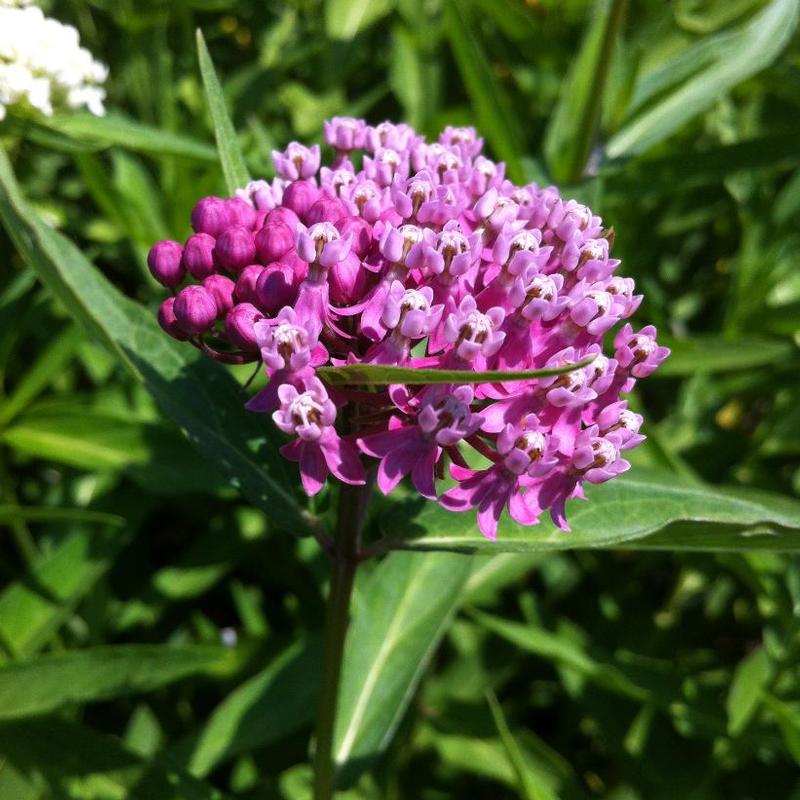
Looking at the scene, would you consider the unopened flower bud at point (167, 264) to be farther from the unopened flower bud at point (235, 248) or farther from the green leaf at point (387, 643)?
the green leaf at point (387, 643)

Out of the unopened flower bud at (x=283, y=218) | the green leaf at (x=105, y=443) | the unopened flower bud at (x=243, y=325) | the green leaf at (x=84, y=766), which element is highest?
the unopened flower bud at (x=283, y=218)

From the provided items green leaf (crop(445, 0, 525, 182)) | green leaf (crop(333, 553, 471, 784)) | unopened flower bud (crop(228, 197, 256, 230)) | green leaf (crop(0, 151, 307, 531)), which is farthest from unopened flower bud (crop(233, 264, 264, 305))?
green leaf (crop(445, 0, 525, 182))

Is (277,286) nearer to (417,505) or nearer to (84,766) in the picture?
(417,505)

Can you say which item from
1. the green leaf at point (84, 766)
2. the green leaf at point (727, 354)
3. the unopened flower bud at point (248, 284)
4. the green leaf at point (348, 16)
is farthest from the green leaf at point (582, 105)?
the green leaf at point (84, 766)

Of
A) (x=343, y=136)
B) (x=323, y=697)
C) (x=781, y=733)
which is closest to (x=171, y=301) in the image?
(x=343, y=136)

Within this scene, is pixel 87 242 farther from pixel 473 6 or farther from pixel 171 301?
pixel 171 301

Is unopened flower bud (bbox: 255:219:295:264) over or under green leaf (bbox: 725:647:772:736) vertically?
over

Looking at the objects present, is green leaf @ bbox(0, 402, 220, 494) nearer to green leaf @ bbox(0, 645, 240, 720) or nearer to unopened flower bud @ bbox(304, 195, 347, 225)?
green leaf @ bbox(0, 645, 240, 720)
